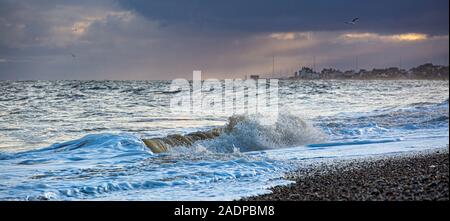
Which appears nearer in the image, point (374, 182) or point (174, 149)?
point (374, 182)

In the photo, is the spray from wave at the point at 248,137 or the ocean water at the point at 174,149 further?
the spray from wave at the point at 248,137

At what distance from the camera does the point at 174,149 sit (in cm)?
1499

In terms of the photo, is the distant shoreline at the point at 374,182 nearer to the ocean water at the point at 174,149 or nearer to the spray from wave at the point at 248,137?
the ocean water at the point at 174,149

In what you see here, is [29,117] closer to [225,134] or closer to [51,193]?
[225,134]

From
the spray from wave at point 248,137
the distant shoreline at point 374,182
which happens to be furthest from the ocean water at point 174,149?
the distant shoreline at point 374,182

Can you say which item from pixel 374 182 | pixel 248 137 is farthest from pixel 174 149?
pixel 374 182

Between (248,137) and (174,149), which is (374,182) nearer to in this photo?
(174,149)

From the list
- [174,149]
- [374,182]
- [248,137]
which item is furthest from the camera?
[248,137]

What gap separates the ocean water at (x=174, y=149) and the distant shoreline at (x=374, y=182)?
0.58 m

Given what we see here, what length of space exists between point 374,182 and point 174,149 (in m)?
7.78

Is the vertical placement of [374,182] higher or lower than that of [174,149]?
higher

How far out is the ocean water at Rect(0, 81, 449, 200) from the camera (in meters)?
8.97

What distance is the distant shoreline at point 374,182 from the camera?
688 cm
